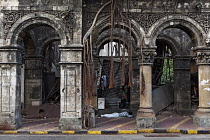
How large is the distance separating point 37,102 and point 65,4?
645 cm

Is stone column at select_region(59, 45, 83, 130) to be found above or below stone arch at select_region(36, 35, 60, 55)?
below

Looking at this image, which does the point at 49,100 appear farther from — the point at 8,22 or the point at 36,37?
the point at 8,22

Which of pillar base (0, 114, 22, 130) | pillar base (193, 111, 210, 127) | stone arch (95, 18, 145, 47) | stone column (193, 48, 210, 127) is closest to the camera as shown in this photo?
pillar base (0, 114, 22, 130)

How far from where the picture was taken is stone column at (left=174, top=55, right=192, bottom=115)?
589 inches

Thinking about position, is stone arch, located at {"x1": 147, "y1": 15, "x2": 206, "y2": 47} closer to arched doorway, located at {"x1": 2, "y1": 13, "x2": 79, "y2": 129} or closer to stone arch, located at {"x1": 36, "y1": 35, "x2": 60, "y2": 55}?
arched doorway, located at {"x1": 2, "y1": 13, "x2": 79, "y2": 129}

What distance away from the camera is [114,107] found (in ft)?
51.9

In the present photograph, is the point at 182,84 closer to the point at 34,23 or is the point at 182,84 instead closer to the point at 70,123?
the point at 70,123

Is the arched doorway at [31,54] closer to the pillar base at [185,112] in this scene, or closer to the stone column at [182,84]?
the stone column at [182,84]

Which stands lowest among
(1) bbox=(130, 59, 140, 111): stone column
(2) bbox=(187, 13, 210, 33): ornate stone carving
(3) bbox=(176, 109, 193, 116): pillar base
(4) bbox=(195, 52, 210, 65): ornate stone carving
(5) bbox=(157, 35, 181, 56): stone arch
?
(3) bbox=(176, 109, 193, 116): pillar base

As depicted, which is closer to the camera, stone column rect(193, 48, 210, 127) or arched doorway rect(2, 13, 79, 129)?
arched doorway rect(2, 13, 79, 129)

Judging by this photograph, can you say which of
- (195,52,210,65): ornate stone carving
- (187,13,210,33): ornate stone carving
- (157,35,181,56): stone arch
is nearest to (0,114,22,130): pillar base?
(195,52,210,65): ornate stone carving

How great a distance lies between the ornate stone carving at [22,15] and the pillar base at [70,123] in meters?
3.61

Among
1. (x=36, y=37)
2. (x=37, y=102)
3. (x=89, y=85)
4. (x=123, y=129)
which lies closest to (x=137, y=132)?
(x=123, y=129)

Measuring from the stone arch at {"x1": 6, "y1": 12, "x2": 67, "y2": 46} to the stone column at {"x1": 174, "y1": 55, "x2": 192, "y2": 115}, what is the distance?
7.27 metres
